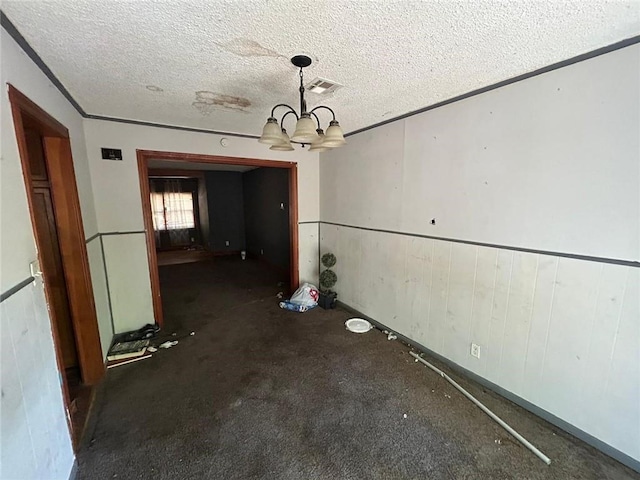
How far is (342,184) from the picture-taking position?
139 inches

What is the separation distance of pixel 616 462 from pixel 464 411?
0.75 m

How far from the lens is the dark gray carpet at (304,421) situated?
59.8 inches

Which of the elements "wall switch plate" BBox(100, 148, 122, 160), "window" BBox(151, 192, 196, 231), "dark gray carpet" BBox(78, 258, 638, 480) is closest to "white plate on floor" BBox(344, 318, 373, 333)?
"dark gray carpet" BBox(78, 258, 638, 480)

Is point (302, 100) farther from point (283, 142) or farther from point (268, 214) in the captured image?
point (268, 214)

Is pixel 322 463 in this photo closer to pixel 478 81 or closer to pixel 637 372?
pixel 637 372

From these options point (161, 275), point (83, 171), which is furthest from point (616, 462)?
point (161, 275)

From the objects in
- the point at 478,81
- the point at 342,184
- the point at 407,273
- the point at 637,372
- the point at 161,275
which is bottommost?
the point at 161,275

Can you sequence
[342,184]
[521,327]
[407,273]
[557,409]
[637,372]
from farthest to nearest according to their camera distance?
[342,184] → [407,273] → [521,327] → [557,409] → [637,372]

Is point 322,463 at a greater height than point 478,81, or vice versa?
point 478,81

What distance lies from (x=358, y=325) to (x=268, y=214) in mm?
3432

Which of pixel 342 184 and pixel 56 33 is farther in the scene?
pixel 342 184

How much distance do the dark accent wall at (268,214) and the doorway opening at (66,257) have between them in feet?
9.49

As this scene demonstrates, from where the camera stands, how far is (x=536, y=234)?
1782 mm

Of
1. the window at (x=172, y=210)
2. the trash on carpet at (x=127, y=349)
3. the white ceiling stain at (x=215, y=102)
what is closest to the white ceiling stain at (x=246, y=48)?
the white ceiling stain at (x=215, y=102)
